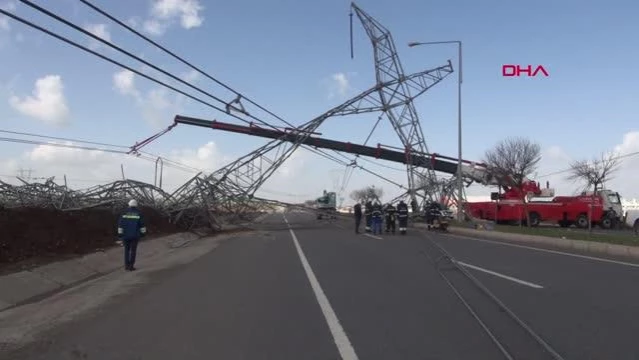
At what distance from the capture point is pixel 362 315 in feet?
32.2

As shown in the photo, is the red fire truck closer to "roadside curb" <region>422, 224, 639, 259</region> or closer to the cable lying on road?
"roadside curb" <region>422, 224, 639, 259</region>

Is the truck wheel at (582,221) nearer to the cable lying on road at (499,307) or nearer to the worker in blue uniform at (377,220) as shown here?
the worker in blue uniform at (377,220)

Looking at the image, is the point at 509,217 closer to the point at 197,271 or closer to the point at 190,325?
the point at 197,271

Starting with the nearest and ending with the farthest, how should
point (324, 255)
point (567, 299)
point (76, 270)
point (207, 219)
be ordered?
point (567, 299) < point (76, 270) < point (324, 255) < point (207, 219)

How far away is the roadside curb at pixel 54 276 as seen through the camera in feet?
40.5

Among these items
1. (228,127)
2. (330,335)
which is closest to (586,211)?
(228,127)

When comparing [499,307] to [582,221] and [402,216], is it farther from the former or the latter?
[582,221]

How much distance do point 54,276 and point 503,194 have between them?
42204mm

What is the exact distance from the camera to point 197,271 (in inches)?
655

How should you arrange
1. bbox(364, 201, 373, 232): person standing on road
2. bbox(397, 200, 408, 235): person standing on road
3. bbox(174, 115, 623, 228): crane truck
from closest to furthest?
bbox(397, 200, 408, 235): person standing on road → bbox(364, 201, 373, 232): person standing on road → bbox(174, 115, 623, 228): crane truck

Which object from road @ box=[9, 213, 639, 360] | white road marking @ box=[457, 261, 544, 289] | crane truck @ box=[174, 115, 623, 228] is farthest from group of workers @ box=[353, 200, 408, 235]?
road @ box=[9, 213, 639, 360]

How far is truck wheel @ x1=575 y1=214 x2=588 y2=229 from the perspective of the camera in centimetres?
4671

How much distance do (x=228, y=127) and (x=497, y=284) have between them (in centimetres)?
3505

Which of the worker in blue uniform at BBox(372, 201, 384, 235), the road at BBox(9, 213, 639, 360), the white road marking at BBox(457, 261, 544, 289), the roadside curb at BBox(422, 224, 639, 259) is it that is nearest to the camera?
the road at BBox(9, 213, 639, 360)
